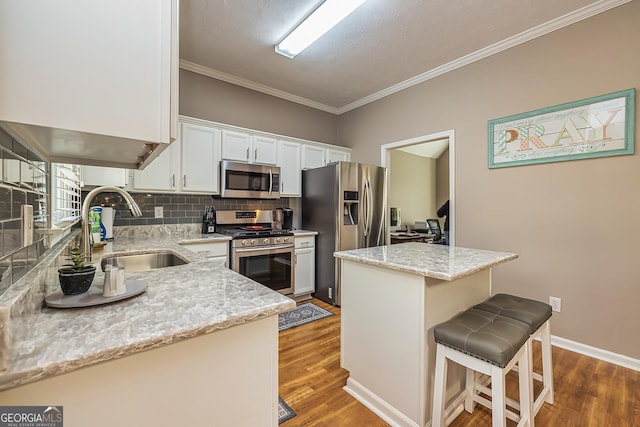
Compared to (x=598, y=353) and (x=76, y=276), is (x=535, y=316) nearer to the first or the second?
(x=598, y=353)

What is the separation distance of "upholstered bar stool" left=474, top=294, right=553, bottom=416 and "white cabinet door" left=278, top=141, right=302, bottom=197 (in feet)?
8.88

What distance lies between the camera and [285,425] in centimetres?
153

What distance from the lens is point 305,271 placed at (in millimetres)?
3605

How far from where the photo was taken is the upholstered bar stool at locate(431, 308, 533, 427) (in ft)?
3.90

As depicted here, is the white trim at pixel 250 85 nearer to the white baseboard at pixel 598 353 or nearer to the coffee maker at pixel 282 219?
the coffee maker at pixel 282 219

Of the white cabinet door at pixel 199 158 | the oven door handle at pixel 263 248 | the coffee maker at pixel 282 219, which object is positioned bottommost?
the oven door handle at pixel 263 248

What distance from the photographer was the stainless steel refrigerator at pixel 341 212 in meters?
3.41

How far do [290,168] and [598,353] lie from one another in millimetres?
3592

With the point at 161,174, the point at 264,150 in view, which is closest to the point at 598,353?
the point at 264,150

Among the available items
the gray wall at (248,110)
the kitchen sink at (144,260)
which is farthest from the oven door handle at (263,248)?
the gray wall at (248,110)

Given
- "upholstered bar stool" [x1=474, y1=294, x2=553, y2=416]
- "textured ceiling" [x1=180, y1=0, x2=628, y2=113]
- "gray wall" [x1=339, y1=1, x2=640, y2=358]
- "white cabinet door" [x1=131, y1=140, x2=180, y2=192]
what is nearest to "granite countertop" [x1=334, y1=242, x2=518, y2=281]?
"upholstered bar stool" [x1=474, y1=294, x2=553, y2=416]

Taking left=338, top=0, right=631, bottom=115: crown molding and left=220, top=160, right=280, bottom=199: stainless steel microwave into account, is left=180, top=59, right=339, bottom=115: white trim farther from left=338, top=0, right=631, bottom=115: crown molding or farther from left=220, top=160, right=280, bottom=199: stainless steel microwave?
left=220, top=160, right=280, bottom=199: stainless steel microwave

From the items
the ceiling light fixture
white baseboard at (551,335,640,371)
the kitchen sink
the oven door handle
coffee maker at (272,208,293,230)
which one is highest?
the ceiling light fixture

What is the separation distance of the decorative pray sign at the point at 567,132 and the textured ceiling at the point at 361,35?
76 cm
